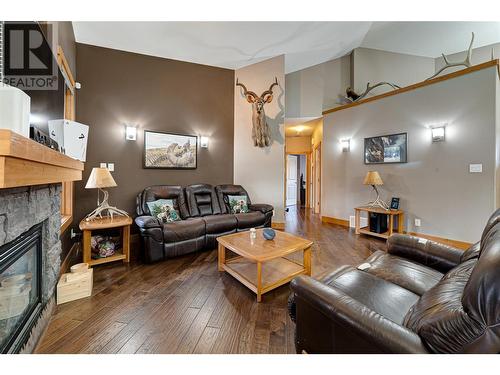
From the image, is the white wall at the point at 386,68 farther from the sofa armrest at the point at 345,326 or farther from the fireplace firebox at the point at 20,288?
the fireplace firebox at the point at 20,288

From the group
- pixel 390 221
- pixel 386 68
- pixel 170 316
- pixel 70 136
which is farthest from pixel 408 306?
pixel 386 68

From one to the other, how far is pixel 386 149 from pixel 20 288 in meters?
4.92

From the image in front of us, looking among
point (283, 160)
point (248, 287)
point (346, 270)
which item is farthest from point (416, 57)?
point (248, 287)

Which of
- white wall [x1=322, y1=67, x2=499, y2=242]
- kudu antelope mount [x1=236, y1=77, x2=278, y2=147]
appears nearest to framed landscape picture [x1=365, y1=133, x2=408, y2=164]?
white wall [x1=322, y1=67, x2=499, y2=242]

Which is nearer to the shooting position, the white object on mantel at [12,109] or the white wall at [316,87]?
the white object on mantel at [12,109]

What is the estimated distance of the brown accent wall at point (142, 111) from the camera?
3.42m

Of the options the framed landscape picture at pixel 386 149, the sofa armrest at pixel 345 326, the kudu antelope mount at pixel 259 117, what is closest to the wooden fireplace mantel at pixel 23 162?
the sofa armrest at pixel 345 326

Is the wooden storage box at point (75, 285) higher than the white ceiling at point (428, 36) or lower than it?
lower

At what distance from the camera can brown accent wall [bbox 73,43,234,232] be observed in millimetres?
3424

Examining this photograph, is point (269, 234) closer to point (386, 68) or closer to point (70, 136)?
point (70, 136)

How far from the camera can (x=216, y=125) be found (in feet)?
14.8

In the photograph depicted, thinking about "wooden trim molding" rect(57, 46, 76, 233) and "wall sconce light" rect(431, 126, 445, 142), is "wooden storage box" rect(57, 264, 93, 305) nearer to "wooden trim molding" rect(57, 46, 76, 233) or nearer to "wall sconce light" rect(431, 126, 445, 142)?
"wooden trim molding" rect(57, 46, 76, 233)

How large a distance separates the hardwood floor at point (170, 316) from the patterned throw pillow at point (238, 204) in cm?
135

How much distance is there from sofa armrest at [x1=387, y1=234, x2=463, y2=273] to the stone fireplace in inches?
102
